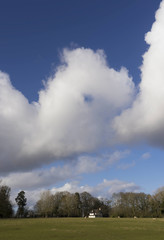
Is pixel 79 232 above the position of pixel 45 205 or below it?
below

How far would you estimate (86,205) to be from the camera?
167375mm

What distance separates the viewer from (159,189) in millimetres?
133125

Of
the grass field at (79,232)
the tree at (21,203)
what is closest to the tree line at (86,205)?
the tree at (21,203)

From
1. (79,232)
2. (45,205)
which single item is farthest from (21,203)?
(79,232)

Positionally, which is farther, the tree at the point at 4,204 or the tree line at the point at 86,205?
the tree line at the point at 86,205

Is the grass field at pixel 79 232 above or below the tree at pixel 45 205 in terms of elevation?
below

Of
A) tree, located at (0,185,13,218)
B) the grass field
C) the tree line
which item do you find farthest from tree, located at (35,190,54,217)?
the grass field

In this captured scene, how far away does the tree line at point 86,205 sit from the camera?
426 ft

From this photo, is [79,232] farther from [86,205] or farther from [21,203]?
[86,205]

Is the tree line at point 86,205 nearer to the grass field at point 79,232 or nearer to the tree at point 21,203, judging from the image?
the tree at point 21,203

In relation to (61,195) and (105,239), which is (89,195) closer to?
(61,195)

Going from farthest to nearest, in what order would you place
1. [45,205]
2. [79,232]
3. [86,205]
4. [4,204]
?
[86,205], [45,205], [4,204], [79,232]

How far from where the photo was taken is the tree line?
426ft

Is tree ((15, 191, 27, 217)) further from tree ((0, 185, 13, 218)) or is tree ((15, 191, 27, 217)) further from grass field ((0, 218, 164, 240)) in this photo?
grass field ((0, 218, 164, 240))
